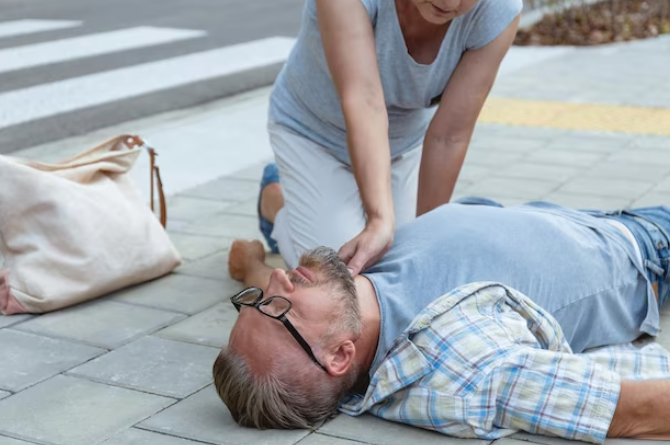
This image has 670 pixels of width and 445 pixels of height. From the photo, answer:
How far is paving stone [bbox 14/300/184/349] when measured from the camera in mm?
3717

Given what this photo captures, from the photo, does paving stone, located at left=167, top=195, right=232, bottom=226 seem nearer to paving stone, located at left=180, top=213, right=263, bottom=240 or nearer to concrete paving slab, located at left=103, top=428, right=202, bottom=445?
paving stone, located at left=180, top=213, right=263, bottom=240

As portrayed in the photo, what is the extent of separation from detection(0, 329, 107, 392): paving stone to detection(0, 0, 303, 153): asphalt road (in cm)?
310

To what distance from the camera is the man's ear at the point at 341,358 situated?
9.40 feet

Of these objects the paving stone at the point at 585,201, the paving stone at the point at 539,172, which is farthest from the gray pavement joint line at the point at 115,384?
the paving stone at the point at 539,172

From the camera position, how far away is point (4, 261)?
159 inches

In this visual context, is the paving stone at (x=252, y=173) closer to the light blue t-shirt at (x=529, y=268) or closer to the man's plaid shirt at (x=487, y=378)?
the light blue t-shirt at (x=529, y=268)

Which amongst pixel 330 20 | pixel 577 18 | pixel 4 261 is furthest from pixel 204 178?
pixel 577 18

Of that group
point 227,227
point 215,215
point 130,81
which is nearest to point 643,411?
point 227,227

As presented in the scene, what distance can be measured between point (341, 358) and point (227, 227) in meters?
2.28

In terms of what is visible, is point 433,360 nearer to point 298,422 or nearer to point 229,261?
point 298,422

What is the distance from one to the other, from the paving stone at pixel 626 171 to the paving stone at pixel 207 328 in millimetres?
2678

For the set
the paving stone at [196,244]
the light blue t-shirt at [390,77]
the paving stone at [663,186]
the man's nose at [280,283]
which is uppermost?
the light blue t-shirt at [390,77]

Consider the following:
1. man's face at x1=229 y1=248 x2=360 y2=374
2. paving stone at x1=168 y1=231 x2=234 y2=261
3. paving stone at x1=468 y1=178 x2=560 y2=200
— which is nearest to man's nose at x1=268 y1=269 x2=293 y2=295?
man's face at x1=229 y1=248 x2=360 y2=374

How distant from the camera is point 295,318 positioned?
286 cm
